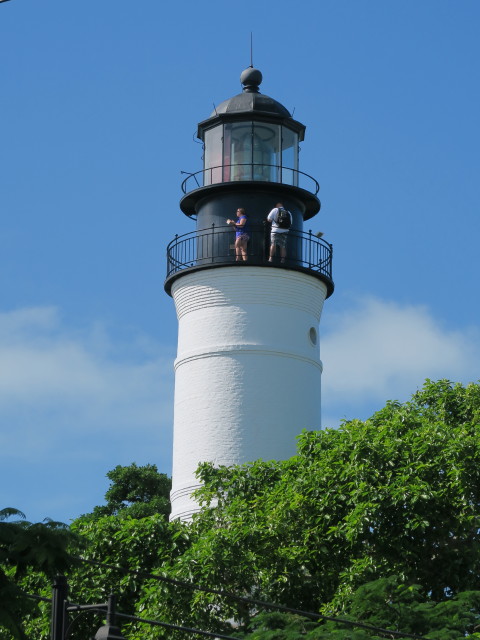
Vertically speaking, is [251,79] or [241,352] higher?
[251,79]

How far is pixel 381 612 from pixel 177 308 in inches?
498

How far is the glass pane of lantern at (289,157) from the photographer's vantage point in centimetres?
3353

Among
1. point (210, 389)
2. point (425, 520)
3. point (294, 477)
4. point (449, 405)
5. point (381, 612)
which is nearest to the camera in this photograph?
point (381, 612)

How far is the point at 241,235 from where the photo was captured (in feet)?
105

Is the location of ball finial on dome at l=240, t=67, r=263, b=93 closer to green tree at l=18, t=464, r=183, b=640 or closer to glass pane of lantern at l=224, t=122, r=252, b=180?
glass pane of lantern at l=224, t=122, r=252, b=180

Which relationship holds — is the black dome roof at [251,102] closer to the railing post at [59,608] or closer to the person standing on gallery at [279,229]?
the person standing on gallery at [279,229]

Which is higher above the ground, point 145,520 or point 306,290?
point 306,290

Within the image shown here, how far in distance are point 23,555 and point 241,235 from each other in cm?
1835

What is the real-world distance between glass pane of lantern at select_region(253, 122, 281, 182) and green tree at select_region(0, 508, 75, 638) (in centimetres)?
1948

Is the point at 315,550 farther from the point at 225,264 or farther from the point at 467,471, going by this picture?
the point at 225,264

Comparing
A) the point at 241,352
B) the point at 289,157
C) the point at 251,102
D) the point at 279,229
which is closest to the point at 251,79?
the point at 251,102

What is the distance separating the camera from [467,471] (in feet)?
82.1

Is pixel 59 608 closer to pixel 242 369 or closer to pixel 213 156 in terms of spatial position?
pixel 242 369

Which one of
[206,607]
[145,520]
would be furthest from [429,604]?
[145,520]
